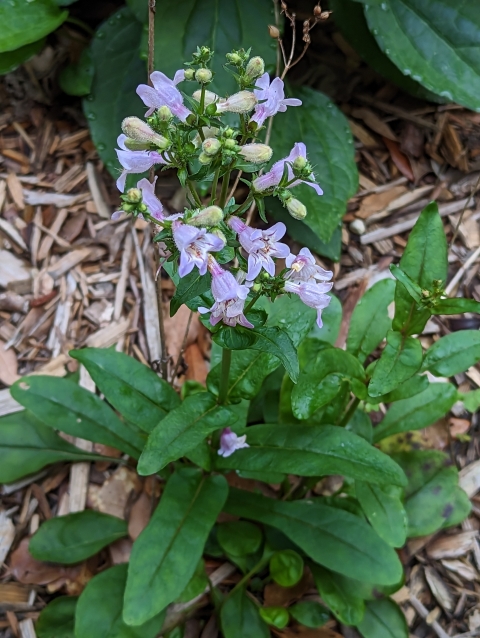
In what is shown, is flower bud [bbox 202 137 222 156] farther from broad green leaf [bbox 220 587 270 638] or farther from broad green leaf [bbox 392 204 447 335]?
broad green leaf [bbox 220 587 270 638]

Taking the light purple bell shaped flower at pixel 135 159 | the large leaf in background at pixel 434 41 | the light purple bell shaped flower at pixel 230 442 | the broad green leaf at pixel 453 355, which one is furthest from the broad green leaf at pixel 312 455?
the large leaf in background at pixel 434 41

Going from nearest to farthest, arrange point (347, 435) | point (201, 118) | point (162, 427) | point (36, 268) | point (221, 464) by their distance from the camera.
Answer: point (201, 118)
point (162, 427)
point (347, 435)
point (221, 464)
point (36, 268)

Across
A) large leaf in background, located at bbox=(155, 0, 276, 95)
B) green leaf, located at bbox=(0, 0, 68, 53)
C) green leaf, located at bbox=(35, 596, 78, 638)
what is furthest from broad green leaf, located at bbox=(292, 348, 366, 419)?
green leaf, located at bbox=(0, 0, 68, 53)

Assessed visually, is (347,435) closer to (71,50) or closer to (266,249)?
(266,249)

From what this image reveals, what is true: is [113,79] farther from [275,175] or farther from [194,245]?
[194,245]

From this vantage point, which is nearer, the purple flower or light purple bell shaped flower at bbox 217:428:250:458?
the purple flower

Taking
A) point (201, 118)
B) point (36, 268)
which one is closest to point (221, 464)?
point (201, 118)
